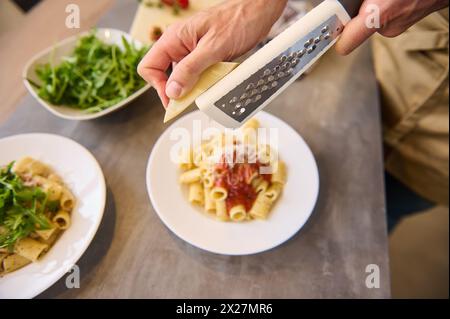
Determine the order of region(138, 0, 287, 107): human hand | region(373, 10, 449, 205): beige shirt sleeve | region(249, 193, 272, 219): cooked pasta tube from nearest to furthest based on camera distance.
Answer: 1. region(138, 0, 287, 107): human hand
2. region(249, 193, 272, 219): cooked pasta tube
3. region(373, 10, 449, 205): beige shirt sleeve

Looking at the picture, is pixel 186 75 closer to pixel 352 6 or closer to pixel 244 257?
pixel 352 6

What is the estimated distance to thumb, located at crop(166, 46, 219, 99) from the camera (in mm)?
506

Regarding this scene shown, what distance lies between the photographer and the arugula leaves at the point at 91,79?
2.44 ft

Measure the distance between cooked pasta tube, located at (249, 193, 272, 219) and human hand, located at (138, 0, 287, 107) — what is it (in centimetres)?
26

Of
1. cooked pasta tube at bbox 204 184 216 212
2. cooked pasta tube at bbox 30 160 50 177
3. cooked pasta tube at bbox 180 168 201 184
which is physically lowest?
cooked pasta tube at bbox 204 184 216 212

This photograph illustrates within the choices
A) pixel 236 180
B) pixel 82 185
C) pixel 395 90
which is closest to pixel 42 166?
pixel 82 185

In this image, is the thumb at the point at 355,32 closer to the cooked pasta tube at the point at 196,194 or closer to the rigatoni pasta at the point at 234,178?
the rigatoni pasta at the point at 234,178

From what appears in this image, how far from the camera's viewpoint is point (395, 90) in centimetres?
91

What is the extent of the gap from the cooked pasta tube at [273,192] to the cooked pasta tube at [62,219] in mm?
376

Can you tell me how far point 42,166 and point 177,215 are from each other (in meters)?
0.28

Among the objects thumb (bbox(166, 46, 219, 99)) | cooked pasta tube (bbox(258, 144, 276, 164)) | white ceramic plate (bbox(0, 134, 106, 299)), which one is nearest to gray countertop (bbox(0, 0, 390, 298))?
white ceramic plate (bbox(0, 134, 106, 299))

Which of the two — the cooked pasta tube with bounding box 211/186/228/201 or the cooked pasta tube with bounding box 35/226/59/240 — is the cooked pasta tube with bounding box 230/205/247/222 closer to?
the cooked pasta tube with bounding box 211/186/228/201

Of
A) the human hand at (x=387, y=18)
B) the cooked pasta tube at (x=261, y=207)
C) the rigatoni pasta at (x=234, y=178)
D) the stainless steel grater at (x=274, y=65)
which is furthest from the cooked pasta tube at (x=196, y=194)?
the human hand at (x=387, y=18)
